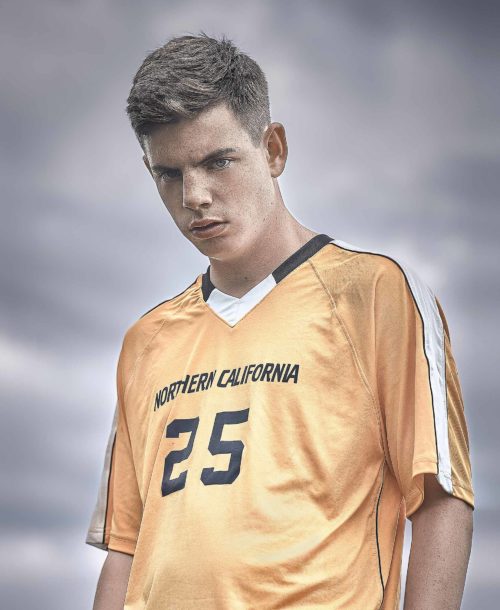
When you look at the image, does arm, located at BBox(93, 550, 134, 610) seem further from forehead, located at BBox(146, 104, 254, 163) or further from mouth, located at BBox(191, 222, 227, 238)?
forehead, located at BBox(146, 104, 254, 163)

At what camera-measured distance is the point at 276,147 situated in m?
3.28

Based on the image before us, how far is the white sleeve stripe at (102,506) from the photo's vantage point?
3609mm

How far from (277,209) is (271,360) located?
→ 561 millimetres

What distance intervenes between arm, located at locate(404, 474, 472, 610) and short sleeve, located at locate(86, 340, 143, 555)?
3.95 feet

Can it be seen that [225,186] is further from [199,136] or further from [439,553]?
[439,553]

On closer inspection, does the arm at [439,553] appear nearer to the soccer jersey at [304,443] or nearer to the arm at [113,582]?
the soccer jersey at [304,443]

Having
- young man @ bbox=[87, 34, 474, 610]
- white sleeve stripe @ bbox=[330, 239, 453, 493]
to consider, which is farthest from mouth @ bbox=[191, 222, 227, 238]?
white sleeve stripe @ bbox=[330, 239, 453, 493]

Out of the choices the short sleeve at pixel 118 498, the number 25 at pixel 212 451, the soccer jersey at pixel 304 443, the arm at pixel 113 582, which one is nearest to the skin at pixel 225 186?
the soccer jersey at pixel 304 443

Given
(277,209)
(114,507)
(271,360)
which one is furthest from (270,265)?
(114,507)

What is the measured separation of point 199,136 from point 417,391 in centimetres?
106

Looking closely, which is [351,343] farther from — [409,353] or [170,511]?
[170,511]

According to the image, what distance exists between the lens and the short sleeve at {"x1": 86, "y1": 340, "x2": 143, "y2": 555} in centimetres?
354

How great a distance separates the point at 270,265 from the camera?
3.26m

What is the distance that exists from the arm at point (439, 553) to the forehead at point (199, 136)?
1217mm
